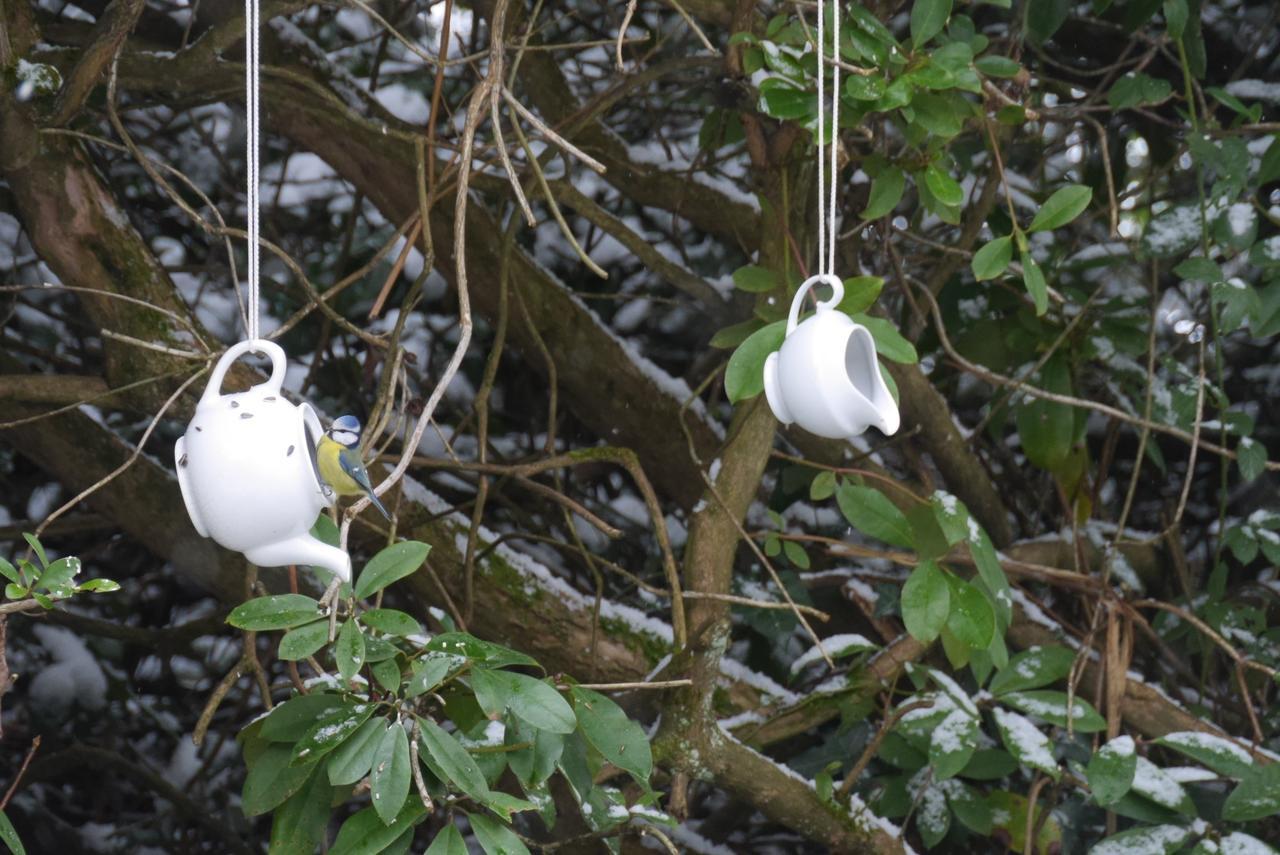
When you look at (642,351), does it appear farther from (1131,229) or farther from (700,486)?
(1131,229)

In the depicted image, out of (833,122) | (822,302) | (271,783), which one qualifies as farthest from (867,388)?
(271,783)

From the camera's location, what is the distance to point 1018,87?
156 centimetres

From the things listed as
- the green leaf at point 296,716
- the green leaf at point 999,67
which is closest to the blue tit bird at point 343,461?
the green leaf at point 296,716

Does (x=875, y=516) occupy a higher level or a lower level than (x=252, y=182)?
lower

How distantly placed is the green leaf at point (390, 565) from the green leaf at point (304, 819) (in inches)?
6.5

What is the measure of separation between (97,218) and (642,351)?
1.02 m

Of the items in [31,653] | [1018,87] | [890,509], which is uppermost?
[1018,87]

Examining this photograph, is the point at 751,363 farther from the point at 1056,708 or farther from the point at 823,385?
the point at 1056,708

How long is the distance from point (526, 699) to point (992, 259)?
2.09ft

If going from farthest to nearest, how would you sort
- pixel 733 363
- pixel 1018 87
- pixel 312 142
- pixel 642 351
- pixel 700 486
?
1. pixel 642 351
2. pixel 700 486
3. pixel 312 142
4. pixel 1018 87
5. pixel 733 363

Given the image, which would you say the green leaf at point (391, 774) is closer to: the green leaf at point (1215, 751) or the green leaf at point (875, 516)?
the green leaf at point (875, 516)

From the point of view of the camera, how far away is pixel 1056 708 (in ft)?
5.13

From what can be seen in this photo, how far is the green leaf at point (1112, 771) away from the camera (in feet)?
4.71

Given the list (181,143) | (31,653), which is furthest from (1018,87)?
(31,653)
